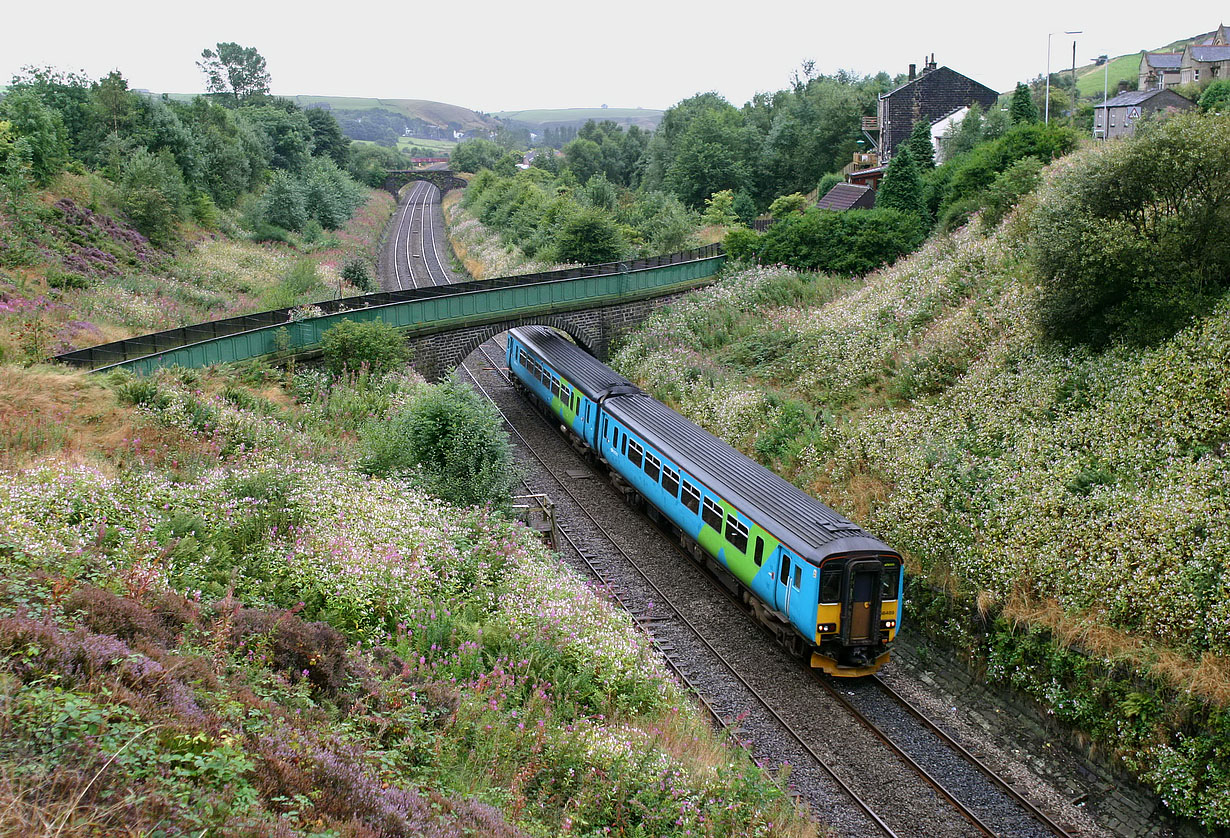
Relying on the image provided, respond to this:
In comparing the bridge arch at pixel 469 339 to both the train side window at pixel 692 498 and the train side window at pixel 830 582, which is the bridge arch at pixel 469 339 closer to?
the train side window at pixel 692 498

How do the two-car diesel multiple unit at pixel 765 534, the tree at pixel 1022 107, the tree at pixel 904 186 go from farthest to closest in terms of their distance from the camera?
the tree at pixel 1022 107 → the tree at pixel 904 186 → the two-car diesel multiple unit at pixel 765 534

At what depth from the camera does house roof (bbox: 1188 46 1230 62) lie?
2346 inches

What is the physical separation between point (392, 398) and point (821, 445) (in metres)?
11.0

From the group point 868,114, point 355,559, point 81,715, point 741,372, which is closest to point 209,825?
point 81,715

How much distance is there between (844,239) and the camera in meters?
32.4

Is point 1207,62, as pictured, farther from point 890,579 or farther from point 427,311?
point 890,579

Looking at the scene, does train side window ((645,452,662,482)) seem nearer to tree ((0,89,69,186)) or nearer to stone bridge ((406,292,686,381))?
stone bridge ((406,292,686,381))

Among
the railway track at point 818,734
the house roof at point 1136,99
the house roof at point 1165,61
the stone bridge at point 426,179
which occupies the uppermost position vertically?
the house roof at point 1165,61

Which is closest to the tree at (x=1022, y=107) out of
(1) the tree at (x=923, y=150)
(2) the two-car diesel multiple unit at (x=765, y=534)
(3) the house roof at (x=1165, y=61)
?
(1) the tree at (x=923, y=150)

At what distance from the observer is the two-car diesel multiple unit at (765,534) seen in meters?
13.1

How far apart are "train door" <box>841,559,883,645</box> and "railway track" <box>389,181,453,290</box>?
3278 cm

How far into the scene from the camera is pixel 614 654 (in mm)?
11844

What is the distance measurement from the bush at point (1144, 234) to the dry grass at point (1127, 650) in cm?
654

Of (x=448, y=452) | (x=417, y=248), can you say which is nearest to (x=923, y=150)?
(x=448, y=452)
